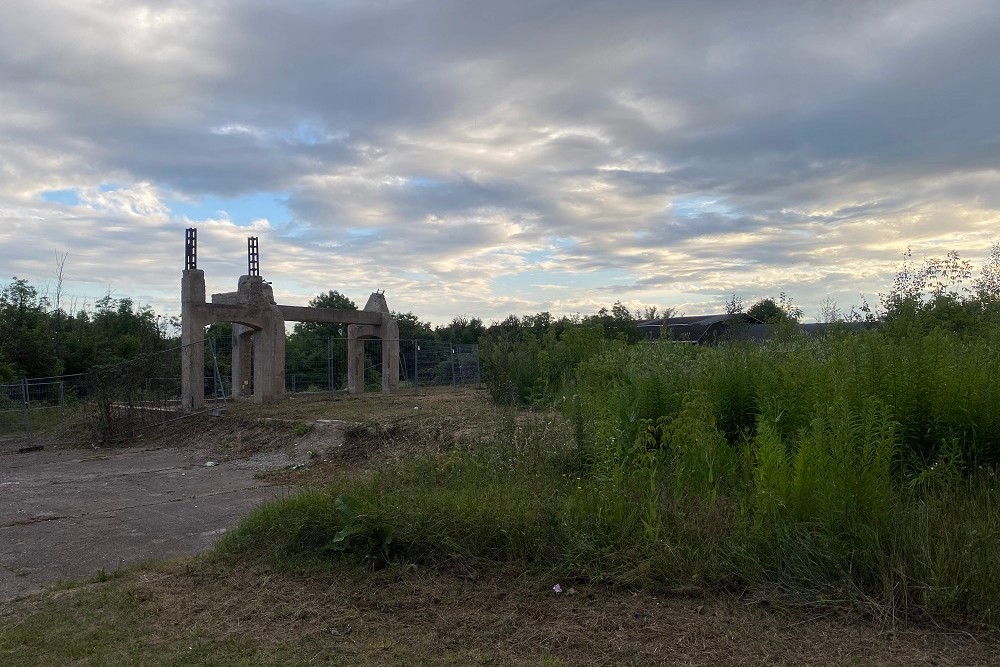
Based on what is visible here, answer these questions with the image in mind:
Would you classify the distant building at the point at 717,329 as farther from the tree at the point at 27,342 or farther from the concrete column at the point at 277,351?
the tree at the point at 27,342

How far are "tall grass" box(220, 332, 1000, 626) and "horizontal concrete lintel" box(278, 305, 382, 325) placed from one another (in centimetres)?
1778

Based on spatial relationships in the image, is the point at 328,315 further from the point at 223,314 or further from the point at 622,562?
the point at 622,562

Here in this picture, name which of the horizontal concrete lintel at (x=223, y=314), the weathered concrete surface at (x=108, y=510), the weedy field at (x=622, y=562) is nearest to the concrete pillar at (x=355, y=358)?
the horizontal concrete lintel at (x=223, y=314)

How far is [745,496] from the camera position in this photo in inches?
202

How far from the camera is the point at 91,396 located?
672 inches

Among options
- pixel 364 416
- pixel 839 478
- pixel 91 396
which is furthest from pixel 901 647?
pixel 91 396

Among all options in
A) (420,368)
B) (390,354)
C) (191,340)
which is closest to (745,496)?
(191,340)

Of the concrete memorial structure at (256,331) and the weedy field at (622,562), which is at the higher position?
the concrete memorial structure at (256,331)

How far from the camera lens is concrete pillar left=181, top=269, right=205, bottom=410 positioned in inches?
805

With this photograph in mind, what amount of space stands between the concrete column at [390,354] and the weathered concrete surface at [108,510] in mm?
12674

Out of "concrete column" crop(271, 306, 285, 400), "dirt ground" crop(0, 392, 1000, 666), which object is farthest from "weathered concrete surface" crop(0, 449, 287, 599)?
"concrete column" crop(271, 306, 285, 400)

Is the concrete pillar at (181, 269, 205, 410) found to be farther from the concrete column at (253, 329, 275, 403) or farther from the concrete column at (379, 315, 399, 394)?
the concrete column at (379, 315, 399, 394)

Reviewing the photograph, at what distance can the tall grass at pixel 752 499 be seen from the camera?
4305mm

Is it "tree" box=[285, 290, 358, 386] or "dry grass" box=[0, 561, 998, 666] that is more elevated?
"tree" box=[285, 290, 358, 386]
